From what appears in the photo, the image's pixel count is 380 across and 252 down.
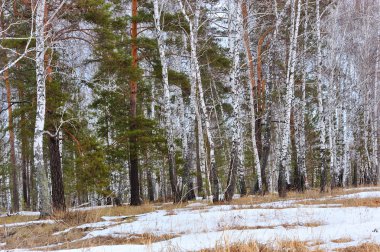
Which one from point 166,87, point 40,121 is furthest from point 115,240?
point 166,87

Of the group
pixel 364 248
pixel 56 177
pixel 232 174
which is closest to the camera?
pixel 364 248

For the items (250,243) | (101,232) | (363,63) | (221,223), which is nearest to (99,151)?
(101,232)

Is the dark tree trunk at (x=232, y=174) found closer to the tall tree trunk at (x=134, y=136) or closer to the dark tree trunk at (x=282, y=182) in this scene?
the dark tree trunk at (x=282, y=182)

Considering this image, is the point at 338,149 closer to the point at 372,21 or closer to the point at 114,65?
the point at 372,21

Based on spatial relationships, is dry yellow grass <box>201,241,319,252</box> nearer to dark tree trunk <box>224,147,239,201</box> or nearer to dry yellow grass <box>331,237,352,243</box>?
dry yellow grass <box>331,237,352,243</box>

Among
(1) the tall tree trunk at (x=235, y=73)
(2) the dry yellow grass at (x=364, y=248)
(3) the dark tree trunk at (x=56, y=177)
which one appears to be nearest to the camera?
(2) the dry yellow grass at (x=364, y=248)

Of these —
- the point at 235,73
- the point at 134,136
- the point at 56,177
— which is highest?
the point at 235,73

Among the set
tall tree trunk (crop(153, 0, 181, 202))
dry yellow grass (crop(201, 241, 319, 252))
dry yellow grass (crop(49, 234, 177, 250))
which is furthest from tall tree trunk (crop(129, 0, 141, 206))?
dry yellow grass (crop(201, 241, 319, 252))

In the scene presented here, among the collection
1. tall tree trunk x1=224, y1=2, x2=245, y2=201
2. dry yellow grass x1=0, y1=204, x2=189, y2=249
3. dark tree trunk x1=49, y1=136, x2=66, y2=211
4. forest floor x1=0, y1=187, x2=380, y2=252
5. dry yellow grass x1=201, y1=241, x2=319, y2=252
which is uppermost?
tall tree trunk x1=224, y1=2, x2=245, y2=201

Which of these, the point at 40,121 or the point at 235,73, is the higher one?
the point at 235,73

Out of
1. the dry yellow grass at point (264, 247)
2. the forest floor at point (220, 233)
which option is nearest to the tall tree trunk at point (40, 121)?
the forest floor at point (220, 233)

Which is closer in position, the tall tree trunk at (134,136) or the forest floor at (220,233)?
the forest floor at (220,233)

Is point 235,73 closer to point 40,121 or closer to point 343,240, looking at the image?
point 40,121

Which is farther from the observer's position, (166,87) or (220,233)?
(166,87)
